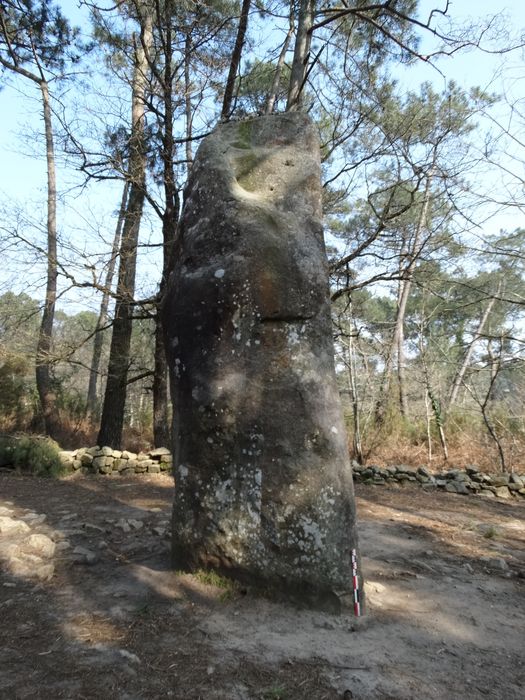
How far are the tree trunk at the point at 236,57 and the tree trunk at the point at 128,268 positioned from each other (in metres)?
1.54

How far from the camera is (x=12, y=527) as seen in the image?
4047 mm

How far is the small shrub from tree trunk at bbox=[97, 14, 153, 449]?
149 centimetres

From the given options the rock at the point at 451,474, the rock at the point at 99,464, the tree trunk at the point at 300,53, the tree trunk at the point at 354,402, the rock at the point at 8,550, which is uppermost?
the tree trunk at the point at 300,53

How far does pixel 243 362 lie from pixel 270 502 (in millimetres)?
915

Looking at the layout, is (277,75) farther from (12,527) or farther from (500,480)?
(12,527)

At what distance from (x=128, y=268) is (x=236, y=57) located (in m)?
4.32

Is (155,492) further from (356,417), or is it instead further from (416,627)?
(416,627)

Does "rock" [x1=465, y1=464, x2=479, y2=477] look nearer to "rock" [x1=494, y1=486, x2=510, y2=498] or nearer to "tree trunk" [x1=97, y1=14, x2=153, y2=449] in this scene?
"rock" [x1=494, y1=486, x2=510, y2=498]

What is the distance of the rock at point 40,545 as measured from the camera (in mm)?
3584

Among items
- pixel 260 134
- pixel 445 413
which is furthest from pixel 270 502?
pixel 445 413

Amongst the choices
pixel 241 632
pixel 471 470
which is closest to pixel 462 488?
pixel 471 470

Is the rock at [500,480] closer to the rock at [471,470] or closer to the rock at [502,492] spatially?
the rock at [502,492]

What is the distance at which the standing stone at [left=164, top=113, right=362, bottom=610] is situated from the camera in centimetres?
302

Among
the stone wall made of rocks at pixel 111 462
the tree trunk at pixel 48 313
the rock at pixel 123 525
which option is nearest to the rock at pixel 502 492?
the stone wall made of rocks at pixel 111 462
